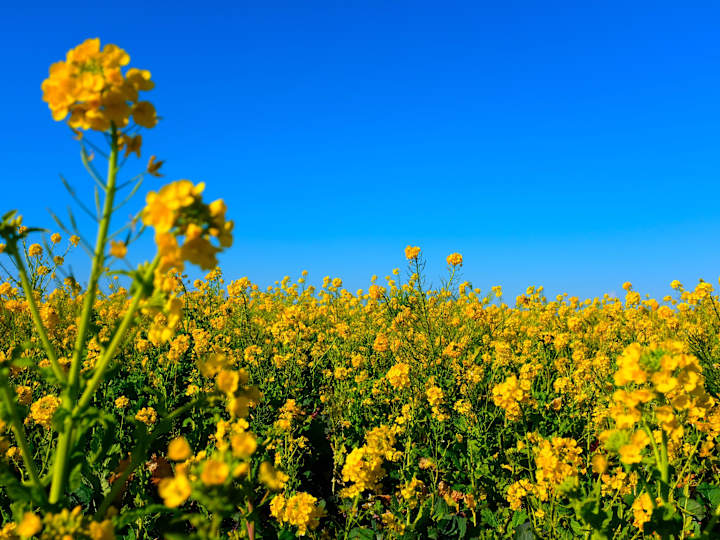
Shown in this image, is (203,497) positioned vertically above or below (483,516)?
above

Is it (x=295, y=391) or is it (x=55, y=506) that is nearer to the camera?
(x=55, y=506)

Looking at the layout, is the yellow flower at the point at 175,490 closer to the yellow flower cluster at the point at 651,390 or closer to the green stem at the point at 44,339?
the green stem at the point at 44,339

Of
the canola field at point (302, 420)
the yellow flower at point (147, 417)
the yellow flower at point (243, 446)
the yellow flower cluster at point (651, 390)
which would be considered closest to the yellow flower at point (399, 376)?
the canola field at point (302, 420)

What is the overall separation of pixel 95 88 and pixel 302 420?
11.5 feet

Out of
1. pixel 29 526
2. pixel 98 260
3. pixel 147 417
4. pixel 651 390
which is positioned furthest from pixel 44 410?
pixel 651 390

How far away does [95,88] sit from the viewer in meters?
1.10

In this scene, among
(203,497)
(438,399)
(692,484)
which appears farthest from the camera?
(438,399)

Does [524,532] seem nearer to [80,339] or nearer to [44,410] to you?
[80,339]

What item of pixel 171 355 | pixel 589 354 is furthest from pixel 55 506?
pixel 589 354

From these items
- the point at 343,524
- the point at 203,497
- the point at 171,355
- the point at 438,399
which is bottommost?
the point at 343,524

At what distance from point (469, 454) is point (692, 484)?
5.16 feet

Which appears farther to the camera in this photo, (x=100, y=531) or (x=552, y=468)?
(x=552, y=468)

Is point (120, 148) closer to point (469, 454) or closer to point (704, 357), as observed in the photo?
point (469, 454)

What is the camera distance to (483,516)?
279 centimetres
